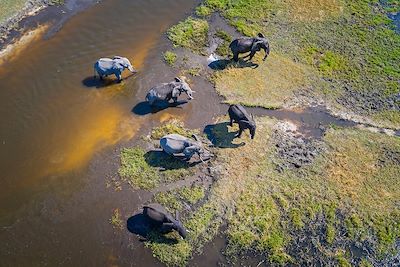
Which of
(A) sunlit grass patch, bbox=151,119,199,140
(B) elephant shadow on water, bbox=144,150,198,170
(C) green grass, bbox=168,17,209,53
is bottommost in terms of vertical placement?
(B) elephant shadow on water, bbox=144,150,198,170

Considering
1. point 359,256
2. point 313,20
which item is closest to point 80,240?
point 359,256

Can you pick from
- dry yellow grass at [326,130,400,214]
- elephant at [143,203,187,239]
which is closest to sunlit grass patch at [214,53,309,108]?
dry yellow grass at [326,130,400,214]

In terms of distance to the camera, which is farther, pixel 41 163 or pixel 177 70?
pixel 177 70

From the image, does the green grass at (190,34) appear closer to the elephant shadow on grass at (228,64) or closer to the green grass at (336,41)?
the elephant shadow on grass at (228,64)

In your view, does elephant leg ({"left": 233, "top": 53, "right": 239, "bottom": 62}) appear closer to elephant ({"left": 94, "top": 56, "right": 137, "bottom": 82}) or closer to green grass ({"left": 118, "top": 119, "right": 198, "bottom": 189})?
elephant ({"left": 94, "top": 56, "right": 137, "bottom": 82})

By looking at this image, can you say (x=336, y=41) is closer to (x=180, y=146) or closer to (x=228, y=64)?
(x=228, y=64)

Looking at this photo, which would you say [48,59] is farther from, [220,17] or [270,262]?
[270,262]
